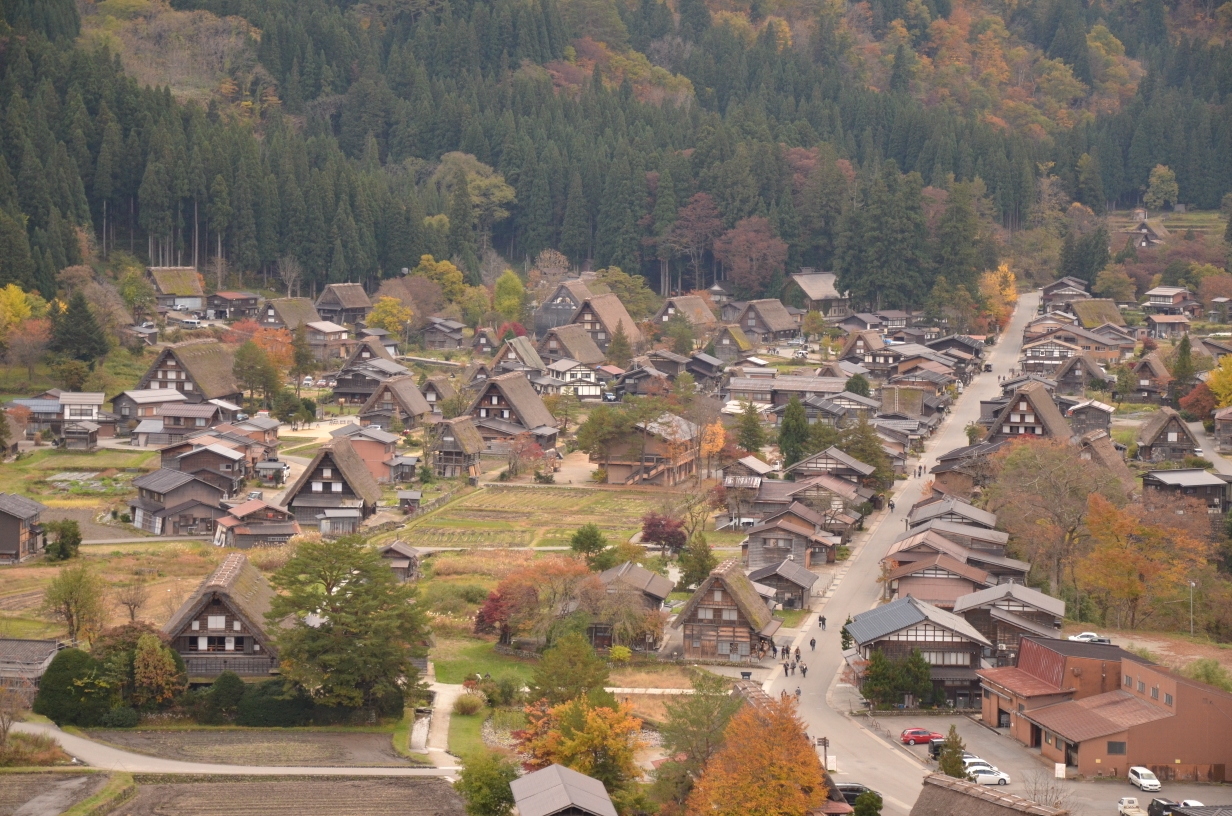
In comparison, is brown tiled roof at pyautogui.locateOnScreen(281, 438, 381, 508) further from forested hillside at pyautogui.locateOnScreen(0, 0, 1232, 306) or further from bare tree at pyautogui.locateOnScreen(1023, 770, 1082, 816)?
bare tree at pyautogui.locateOnScreen(1023, 770, 1082, 816)

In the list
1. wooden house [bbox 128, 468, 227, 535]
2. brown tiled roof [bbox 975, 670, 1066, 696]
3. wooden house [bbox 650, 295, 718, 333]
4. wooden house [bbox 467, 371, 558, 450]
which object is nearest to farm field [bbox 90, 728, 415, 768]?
brown tiled roof [bbox 975, 670, 1066, 696]

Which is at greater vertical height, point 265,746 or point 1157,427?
point 1157,427

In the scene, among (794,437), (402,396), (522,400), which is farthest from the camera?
(402,396)

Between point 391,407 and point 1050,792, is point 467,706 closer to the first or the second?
point 1050,792

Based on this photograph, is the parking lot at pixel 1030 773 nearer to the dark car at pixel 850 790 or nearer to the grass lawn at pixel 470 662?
the dark car at pixel 850 790

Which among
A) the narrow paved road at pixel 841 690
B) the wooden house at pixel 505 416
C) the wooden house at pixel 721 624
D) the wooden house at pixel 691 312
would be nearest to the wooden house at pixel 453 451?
the wooden house at pixel 505 416

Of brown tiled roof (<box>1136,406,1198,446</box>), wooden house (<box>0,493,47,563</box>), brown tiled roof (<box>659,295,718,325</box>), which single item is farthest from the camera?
brown tiled roof (<box>659,295,718,325</box>)

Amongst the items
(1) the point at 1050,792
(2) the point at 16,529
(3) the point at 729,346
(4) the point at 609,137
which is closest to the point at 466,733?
(1) the point at 1050,792
